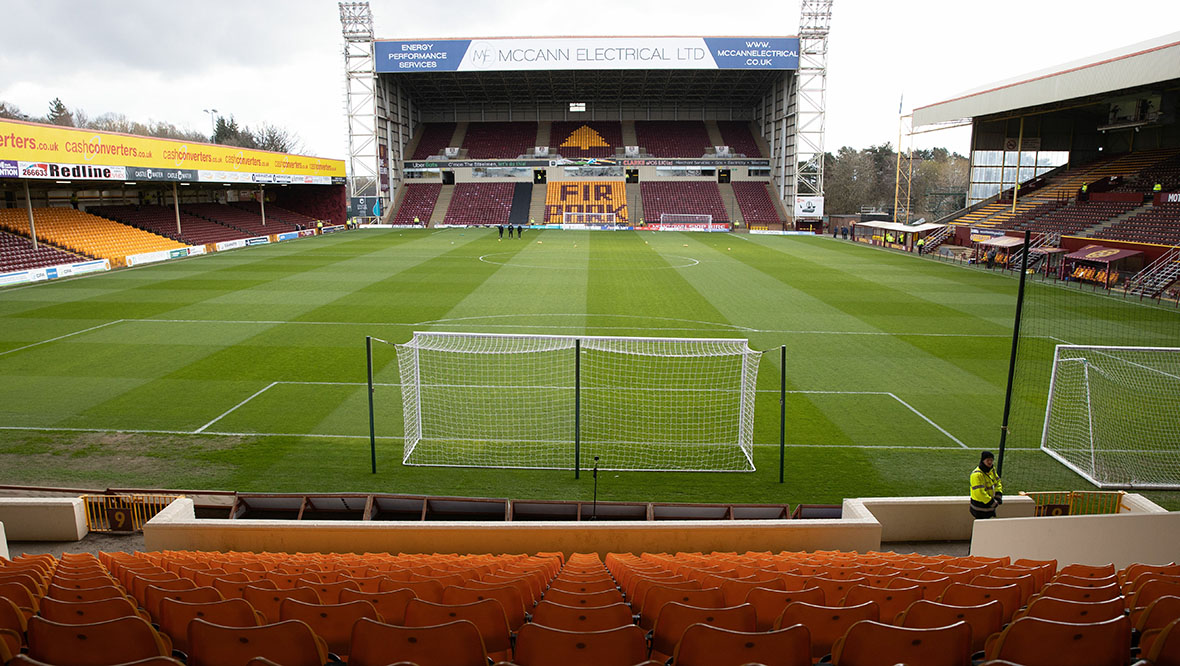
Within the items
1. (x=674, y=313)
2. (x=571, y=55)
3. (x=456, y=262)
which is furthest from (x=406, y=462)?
(x=571, y=55)

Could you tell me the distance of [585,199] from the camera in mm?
68500

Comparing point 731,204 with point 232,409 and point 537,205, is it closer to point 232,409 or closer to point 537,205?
point 537,205

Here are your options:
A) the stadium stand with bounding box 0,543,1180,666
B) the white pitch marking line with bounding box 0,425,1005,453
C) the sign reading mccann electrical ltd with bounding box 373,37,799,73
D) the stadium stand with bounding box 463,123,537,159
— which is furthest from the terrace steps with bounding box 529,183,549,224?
the stadium stand with bounding box 0,543,1180,666

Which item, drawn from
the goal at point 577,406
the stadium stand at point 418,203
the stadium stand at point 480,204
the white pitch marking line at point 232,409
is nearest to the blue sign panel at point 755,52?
the stadium stand at point 480,204

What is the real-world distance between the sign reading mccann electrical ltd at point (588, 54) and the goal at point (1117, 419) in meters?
46.6

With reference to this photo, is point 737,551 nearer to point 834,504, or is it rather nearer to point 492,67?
point 834,504

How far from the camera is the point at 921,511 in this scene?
30.1 feet

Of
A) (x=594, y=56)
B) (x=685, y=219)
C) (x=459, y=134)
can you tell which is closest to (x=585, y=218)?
(x=685, y=219)

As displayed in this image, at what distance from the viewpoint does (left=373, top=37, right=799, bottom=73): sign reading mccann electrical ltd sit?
5859 centimetres

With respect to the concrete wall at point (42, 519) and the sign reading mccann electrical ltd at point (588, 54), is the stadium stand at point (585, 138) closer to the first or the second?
the sign reading mccann electrical ltd at point (588, 54)

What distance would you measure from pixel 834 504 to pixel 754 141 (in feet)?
222

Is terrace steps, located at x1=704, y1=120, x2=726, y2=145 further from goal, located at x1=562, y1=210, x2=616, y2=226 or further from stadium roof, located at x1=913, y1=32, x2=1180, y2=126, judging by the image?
stadium roof, located at x1=913, y1=32, x2=1180, y2=126

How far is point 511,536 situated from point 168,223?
44017 millimetres

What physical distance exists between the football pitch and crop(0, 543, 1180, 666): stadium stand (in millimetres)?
4888
